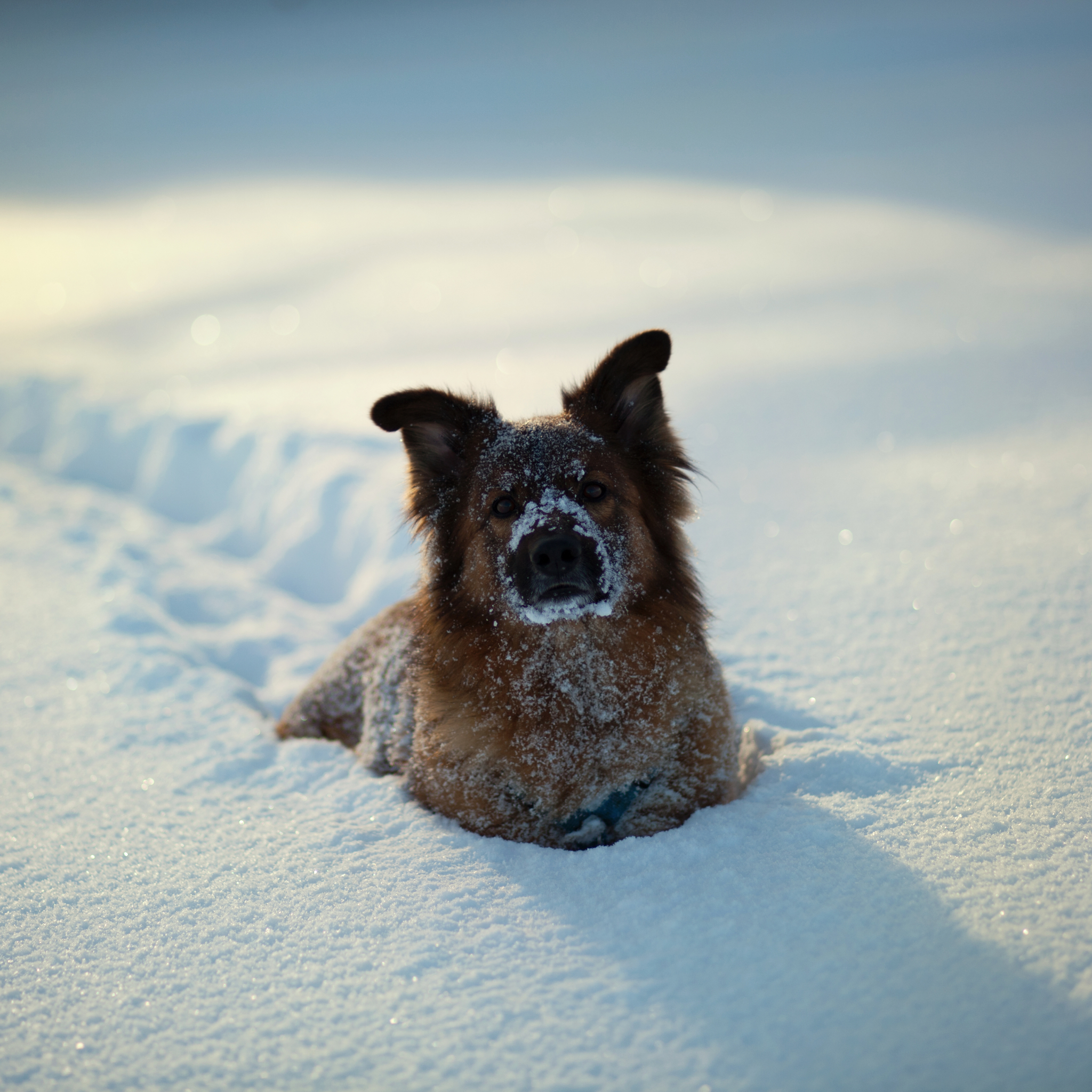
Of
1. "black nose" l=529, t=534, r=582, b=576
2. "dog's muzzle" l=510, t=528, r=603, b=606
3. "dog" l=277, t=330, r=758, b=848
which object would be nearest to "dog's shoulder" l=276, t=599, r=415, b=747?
"dog" l=277, t=330, r=758, b=848

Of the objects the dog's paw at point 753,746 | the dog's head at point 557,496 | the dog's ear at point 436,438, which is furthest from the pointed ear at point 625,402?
the dog's paw at point 753,746

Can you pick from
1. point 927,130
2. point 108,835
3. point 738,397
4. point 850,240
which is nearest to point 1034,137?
point 927,130

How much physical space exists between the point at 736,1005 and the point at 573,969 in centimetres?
46

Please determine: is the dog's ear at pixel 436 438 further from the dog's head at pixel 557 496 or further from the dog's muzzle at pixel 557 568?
the dog's muzzle at pixel 557 568

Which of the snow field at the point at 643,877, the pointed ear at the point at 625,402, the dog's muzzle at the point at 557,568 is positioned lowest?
the snow field at the point at 643,877

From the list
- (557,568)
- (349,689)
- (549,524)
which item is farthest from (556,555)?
(349,689)

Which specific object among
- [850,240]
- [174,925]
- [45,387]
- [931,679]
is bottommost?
[174,925]

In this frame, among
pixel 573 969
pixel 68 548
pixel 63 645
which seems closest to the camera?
pixel 573 969

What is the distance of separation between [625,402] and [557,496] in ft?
2.02

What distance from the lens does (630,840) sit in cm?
294

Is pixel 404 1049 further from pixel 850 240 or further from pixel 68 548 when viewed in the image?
pixel 850 240

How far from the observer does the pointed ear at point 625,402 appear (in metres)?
3.48

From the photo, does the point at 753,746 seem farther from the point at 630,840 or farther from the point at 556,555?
the point at 556,555

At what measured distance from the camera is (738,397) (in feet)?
23.9
